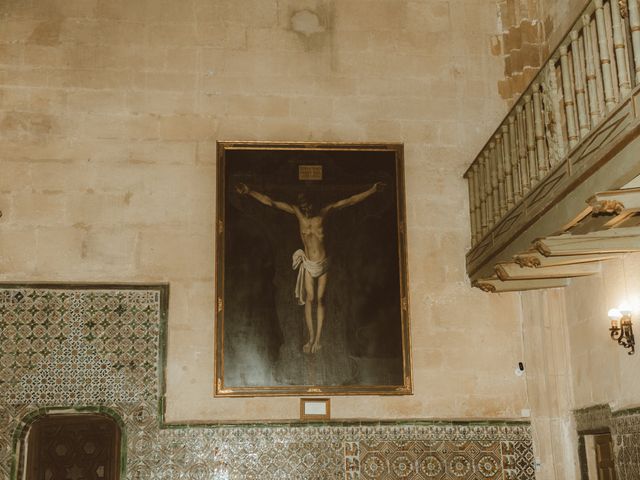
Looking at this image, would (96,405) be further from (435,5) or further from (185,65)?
(435,5)

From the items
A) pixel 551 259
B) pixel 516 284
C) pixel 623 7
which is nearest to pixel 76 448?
pixel 516 284

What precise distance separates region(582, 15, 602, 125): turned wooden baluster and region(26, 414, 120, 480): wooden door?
5563 mm

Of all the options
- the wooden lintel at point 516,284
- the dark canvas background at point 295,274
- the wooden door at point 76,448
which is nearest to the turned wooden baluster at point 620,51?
the wooden lintel at point 516,284

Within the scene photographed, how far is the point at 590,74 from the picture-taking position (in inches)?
221

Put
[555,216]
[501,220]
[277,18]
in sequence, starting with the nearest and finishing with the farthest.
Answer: [555,216] < [501,220] < [277,18]

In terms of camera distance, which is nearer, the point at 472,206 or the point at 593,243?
the point at 593,243

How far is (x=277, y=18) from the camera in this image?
30.6 feet

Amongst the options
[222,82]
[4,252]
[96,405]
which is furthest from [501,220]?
[4,252]

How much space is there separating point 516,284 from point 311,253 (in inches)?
82.3

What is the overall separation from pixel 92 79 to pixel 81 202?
1.38 meters

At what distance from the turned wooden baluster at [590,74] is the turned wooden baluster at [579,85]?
9cm

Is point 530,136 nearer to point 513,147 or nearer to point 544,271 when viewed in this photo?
point 513,147

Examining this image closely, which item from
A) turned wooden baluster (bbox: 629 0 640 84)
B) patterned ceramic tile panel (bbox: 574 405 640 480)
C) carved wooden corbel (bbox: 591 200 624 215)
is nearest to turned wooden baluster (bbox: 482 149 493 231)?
patterned ceramic tile panel (bbox: 574 405 640 480)

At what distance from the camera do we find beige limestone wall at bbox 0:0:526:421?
27.6 feet
